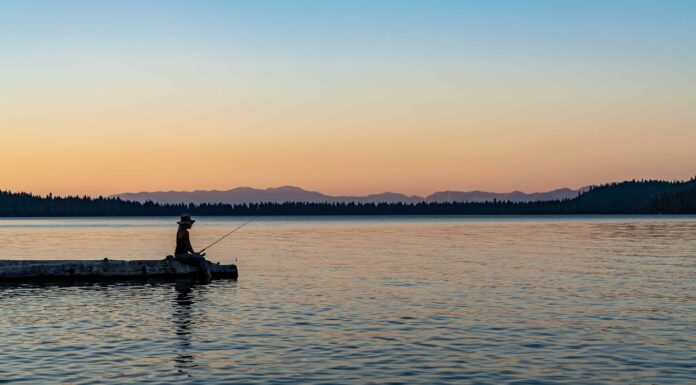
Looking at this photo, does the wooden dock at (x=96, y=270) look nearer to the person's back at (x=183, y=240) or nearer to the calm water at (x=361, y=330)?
the person's back at (x=183, y=240)

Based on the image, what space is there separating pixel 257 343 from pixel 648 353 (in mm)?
9289

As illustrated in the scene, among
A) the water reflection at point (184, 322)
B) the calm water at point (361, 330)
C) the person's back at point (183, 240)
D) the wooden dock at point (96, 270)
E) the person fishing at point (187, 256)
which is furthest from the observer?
the person fishing at point (187, 256)

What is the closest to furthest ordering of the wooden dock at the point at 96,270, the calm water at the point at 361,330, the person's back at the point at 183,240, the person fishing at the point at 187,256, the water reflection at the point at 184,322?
the calm water at the point at 361,330 → the water reflection at the point at 184,322 → the wooden dock at the point at 96,270 → the person's back at the point at 183,240 → the person fishing at the point at 187,256

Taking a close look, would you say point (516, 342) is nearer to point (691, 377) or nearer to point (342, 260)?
point (691, 377)

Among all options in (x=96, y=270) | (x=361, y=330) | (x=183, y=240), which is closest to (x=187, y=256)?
(x=183, y=240)

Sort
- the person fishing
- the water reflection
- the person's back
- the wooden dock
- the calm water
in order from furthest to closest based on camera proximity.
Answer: the person fishing
the person's back
the wooden dock
the water reflection
the calm water

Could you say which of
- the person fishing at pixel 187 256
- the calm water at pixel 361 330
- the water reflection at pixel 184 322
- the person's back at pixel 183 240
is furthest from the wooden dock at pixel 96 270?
the calm water at pixel 361 330

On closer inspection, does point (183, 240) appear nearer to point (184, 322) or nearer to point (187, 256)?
point (187, 256)

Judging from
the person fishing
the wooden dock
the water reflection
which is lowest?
the water reflection

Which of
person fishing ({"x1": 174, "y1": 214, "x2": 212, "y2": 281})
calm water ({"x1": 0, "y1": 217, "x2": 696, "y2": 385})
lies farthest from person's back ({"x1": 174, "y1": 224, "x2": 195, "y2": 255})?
calm water ({"x1": 0, "y1": 217, "x2": 696, "y2": 385})

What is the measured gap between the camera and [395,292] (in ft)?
98.3

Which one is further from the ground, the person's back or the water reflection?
the person's back

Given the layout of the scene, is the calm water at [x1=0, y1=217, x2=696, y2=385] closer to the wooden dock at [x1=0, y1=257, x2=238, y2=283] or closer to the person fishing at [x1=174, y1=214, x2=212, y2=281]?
the person fishing at [x1=174, y1=214, x2=212, y2=281]

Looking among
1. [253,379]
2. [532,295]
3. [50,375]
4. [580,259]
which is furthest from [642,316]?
[580,259]
